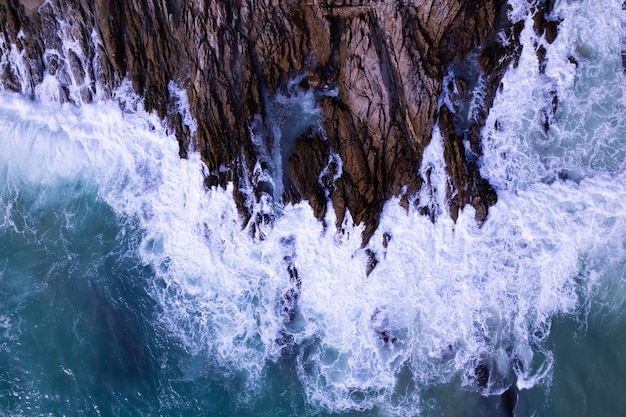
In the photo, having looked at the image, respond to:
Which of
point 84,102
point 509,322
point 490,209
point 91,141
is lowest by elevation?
point 509,322

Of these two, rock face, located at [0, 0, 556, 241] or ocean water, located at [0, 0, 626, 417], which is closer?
rock face, located at [0, 0, 556, 241]

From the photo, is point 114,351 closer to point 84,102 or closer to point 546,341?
point 84,102

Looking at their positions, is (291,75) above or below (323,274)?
above

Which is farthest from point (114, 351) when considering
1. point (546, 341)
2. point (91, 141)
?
point (546, 341)

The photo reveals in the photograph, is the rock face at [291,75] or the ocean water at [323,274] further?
the ocean water at [323,274]

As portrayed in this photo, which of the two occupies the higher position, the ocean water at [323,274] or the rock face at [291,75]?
the rock face at [291,75]
